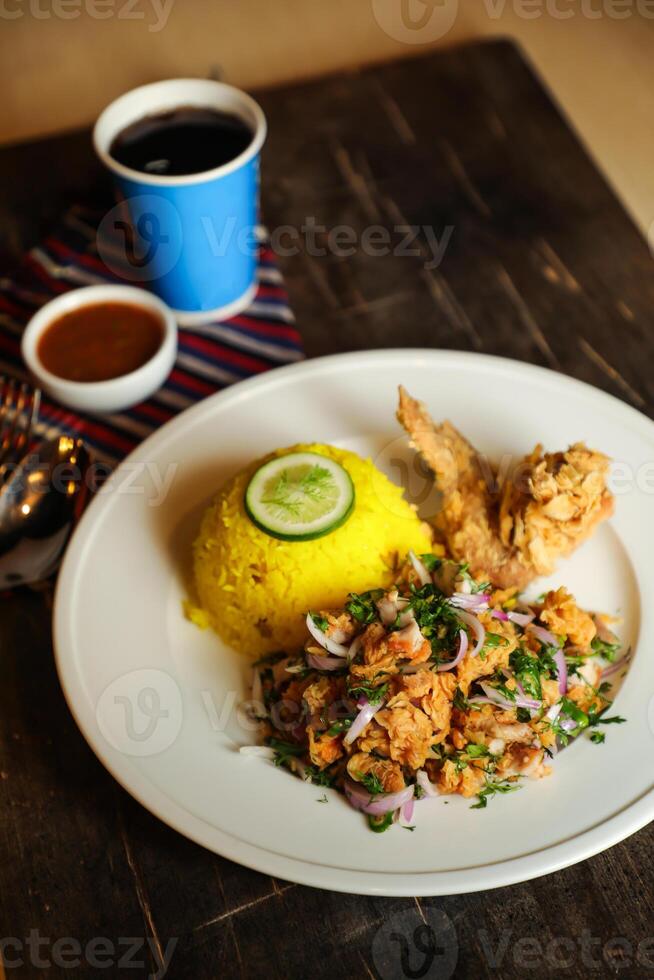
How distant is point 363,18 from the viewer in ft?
17.0

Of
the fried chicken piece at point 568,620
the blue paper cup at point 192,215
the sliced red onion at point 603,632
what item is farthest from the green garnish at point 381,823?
the blue paper cup at point 192,215

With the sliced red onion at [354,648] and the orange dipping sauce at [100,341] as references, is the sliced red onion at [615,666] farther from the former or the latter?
the orange dipping sauce at [100,341]

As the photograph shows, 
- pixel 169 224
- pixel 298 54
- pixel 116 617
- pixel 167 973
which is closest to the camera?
pixel 167 973

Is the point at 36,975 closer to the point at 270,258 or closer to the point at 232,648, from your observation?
the point at 232,648

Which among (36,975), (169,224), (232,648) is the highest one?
(169,224)

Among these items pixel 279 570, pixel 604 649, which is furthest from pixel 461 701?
pixel 279 570

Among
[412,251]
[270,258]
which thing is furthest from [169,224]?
[412,251]

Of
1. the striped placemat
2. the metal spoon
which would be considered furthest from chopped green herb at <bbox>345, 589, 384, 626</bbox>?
the striped placemat

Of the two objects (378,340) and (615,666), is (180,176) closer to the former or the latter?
(378,340)

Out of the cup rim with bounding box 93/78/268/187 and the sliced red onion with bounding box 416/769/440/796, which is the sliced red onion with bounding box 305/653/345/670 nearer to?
the sliced red onion with bounding box 416/769/440/796

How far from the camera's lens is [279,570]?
2.30 m

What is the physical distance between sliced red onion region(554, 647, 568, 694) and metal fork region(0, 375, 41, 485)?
5.31 feet

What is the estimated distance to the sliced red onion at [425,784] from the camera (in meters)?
1.96

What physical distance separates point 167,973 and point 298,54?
14.9 feet
